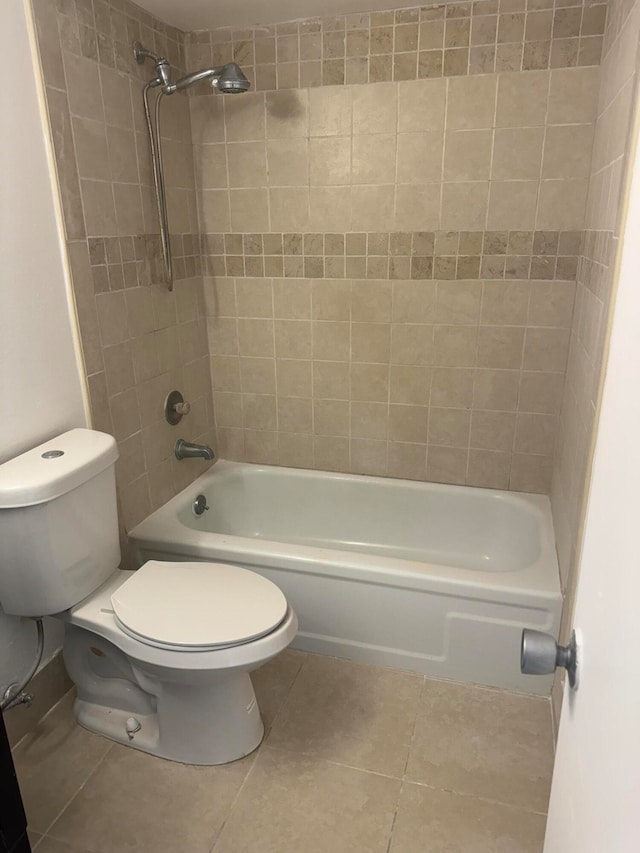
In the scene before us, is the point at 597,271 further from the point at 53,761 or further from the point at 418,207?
the point at 53,761

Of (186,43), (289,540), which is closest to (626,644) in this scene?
(289,540)

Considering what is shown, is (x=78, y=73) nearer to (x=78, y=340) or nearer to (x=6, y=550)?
(x=78, y=340)

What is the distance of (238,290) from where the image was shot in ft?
8.21

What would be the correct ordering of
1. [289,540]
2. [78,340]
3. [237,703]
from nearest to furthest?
[237,703] → [78,340] → [289,540]

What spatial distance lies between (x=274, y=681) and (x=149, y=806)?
0.53m

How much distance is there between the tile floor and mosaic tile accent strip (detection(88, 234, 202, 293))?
1.35m

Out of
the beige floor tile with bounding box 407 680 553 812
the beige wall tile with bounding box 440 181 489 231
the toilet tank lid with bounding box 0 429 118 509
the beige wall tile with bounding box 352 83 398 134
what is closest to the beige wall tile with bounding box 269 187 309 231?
the beige wall tile with bounding box 352 83 398 134

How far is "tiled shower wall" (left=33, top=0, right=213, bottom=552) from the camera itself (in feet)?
5.60

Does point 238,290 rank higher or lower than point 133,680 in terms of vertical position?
higher

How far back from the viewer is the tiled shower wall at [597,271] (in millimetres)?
1419

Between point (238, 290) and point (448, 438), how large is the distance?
106cm

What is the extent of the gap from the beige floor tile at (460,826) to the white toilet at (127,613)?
0.47 metres

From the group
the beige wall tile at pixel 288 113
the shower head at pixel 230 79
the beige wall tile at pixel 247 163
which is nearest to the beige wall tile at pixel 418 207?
the beige wall tile at pixel 288 113

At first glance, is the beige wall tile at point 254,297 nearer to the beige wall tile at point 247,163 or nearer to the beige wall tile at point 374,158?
the beige wall tile at point 247,163
